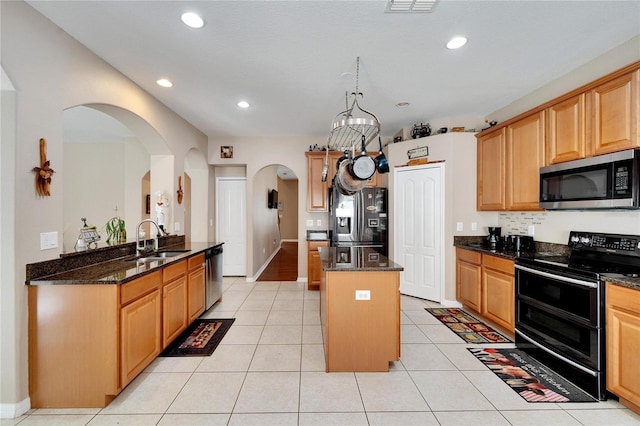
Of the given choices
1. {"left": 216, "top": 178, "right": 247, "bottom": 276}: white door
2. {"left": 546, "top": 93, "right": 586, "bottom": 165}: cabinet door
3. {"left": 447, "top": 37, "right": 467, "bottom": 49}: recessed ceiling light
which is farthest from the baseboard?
{"left": 546, "top": 93, "right": 586, "bottom": 165}: cabinet door

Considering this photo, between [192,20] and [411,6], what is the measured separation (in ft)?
5.13

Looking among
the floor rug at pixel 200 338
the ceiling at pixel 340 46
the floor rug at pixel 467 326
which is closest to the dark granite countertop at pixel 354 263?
the floor rug at pixel 467 326

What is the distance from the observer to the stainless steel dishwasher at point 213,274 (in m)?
3.60

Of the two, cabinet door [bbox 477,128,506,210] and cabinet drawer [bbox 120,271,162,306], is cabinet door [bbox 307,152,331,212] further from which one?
cabinet drawer [bbox 120,271,162,306]

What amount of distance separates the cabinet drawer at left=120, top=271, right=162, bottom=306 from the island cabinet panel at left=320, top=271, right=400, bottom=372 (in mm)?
1506

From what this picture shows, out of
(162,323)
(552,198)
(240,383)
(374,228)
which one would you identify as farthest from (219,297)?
(552,198)

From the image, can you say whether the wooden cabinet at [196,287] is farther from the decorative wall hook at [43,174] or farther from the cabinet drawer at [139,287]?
the decorative wall hook at [43,174]

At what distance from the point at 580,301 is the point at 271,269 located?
5.35m

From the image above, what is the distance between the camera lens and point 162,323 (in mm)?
2529

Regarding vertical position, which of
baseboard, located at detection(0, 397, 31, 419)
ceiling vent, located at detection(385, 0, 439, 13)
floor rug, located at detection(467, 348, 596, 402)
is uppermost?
ceiling vent, located at detection(385, 0, 439, 13)

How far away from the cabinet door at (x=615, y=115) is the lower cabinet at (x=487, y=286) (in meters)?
1.29

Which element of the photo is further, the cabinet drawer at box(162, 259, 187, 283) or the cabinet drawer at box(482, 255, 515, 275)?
the cabinet drawer at box(482, 255, 515, 275)

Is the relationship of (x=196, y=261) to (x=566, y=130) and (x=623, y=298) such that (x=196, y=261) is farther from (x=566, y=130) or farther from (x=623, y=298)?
(x=566, y=130)

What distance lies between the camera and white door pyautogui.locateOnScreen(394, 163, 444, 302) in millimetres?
3986
